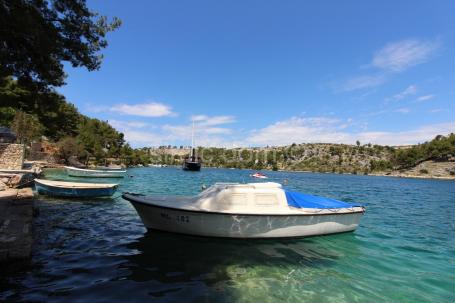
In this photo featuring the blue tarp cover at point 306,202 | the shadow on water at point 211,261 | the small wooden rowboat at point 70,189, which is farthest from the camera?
the small wooden rowboat at point 70,189

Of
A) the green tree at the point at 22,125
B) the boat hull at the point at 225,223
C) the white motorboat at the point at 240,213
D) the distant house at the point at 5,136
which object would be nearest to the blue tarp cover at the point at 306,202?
the white motorboat at the point at 240,213

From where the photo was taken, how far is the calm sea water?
7.49 metres

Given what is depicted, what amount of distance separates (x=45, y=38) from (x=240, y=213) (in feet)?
29.1

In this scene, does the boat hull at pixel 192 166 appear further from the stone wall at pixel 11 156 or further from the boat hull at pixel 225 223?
the boat hull at pixel 225 223

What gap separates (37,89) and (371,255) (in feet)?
52.3

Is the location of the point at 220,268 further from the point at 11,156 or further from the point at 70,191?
the point at 11,156

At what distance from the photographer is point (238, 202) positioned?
12.6 meters

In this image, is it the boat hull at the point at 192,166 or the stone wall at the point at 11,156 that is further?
the boat hull at the point at 192,166

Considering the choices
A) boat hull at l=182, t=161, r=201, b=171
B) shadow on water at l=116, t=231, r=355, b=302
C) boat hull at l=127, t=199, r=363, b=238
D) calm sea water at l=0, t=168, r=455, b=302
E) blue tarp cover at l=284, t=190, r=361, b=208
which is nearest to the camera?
calm sea water at l=0, t=168, r=455, b=302

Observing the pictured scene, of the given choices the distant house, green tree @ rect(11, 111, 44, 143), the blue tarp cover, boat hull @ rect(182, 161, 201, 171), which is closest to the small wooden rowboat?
the blue tarp cover

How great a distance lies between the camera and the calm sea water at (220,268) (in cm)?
749

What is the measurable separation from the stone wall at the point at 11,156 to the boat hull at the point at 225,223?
93.8 feet

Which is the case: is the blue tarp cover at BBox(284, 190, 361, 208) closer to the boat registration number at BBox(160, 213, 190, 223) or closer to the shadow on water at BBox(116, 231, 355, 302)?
the shadow on water at BBox(116, 231, 355, 302)

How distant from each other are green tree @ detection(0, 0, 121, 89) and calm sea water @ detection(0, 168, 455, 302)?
21.1 ft
